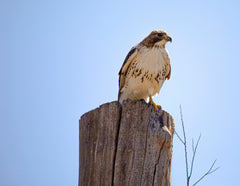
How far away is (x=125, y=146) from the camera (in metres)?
2.47

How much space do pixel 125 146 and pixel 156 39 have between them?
9.71ft

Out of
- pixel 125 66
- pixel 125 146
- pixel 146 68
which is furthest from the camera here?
pixel 125 66

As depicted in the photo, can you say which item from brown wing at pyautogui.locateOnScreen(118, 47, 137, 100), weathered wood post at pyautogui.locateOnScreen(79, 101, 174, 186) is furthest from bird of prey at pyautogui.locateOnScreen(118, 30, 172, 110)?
weathered wood post at pyautogui.locateOnScreen(79, 101, 174, 186)

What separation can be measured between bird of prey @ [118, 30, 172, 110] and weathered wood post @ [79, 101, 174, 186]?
2.17m

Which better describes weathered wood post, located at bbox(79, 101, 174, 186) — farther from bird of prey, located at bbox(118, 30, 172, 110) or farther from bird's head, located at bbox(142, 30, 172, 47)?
bird's head, located at bbox(142, 30, 172, 47)

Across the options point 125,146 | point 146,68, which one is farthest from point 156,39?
point 125,146

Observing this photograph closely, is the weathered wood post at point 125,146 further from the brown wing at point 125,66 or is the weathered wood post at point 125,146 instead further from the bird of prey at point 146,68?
the brown wing at point 125,66

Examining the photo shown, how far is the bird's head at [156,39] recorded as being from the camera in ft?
16.5

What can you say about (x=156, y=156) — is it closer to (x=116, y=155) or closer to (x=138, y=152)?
(x=138, y=152)

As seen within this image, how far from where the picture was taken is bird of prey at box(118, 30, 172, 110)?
484cm

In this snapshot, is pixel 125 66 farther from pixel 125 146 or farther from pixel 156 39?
pixel 125 146

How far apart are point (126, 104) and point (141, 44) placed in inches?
103

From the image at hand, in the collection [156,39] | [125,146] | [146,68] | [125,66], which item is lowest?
[125,146]

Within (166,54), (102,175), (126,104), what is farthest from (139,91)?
(102,175)
